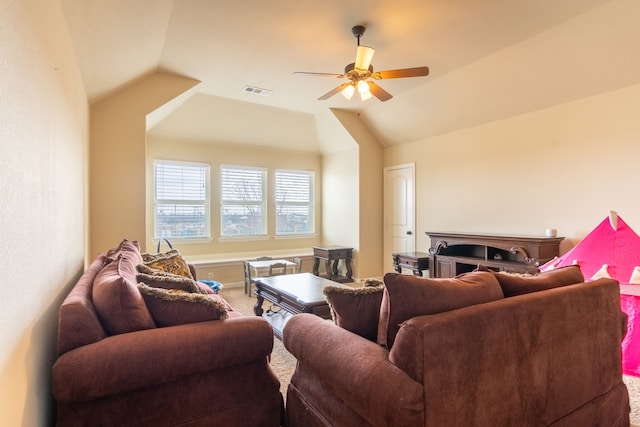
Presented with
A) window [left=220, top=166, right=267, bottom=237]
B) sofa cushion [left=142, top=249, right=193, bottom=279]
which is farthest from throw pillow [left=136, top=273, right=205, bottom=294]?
window [left=220, top=166, right=267, bottom=237]

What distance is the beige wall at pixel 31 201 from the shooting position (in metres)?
1.17

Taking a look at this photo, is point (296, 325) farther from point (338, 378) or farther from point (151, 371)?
point (151, 371)

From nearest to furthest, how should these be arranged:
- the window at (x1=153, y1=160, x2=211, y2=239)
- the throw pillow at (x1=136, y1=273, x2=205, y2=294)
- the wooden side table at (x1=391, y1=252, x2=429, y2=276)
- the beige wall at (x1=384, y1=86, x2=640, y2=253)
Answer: the throw pillow at (x1=136, y1=273, x2=205, y2=294) → the beige wall at (x1=384, y1=86, x2=640, y2=253) → the wooden side table at (x1=391, y1=252, x2=429, y2=276) → the window at (x1=153, y1=160, x2=211, y2=239)

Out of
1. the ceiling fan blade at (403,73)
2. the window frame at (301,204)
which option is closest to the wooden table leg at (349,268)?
the window frame at (301,204)

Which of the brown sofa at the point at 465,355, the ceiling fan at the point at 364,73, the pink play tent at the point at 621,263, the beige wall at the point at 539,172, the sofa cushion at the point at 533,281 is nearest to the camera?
the brown sofa at the point at 465,355

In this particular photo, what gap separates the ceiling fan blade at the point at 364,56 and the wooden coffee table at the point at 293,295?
2.03 metres

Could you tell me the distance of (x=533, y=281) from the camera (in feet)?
5.97

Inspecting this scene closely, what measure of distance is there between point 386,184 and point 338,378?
5214 mm

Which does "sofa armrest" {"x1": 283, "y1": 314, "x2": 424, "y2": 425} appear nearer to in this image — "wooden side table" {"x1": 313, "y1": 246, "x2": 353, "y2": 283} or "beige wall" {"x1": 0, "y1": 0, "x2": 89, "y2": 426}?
"beige wall" {"x1": 0, "y1": 0, "x2": 89, "y2": 426}

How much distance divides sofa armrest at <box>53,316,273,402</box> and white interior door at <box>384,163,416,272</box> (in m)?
4.55

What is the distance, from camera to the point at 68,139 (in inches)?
96.5

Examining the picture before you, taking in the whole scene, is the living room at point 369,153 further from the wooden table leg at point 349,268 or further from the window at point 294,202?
the window at point 294,202

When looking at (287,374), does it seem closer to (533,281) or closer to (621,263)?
(533,281)

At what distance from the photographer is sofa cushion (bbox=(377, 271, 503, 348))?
1449mm
